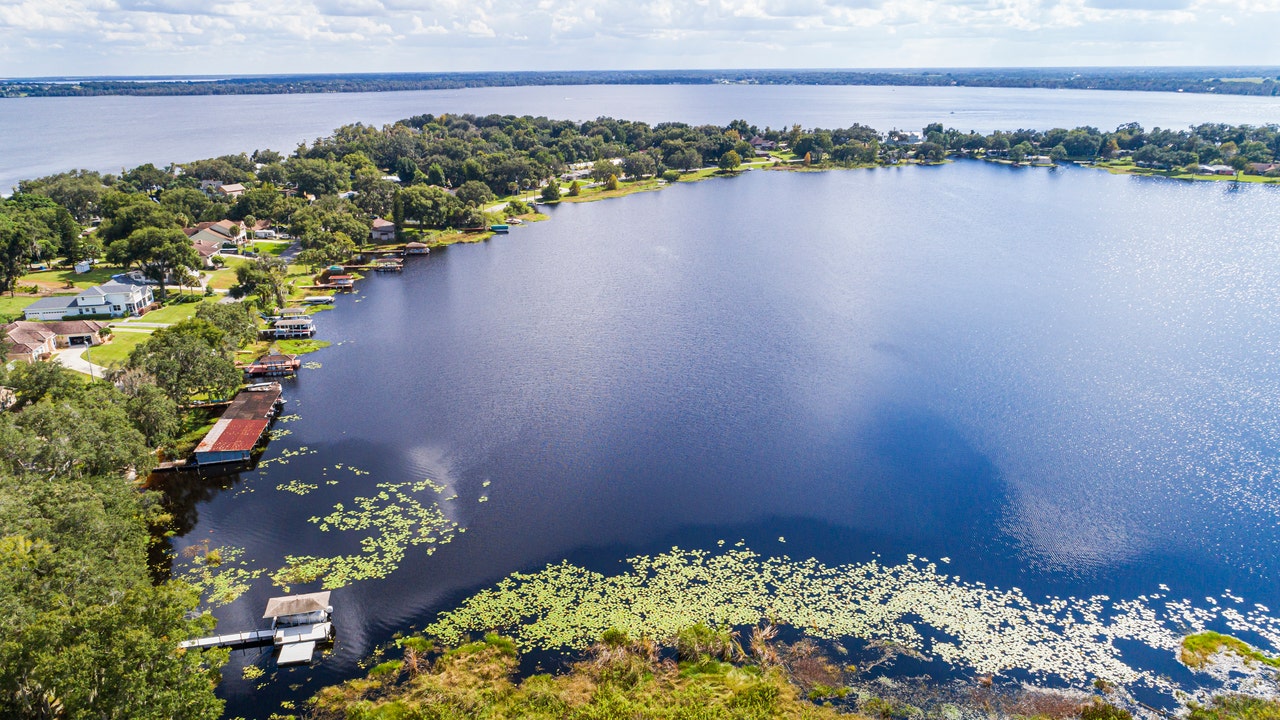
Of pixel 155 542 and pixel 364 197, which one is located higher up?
pixel 364 197

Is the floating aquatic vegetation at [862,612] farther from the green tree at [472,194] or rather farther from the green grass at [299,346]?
the green tree at [472,194]

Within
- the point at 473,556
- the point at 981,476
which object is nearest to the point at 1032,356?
the point at 981,476

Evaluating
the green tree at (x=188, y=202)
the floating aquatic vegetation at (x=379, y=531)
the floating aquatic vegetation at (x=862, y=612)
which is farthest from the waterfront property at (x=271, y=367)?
the green tree at (x=188, y=202)

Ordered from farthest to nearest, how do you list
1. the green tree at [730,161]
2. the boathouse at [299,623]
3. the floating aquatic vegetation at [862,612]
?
the green tree at [730,161]
the floating aquatic vegetation at [862,612]
the boathouse at [299,623]

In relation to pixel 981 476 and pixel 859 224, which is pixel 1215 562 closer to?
pixel 981 476

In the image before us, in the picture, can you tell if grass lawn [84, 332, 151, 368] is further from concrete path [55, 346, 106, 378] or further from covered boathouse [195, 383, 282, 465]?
covered boathouse [195, 383, 282, 465]
